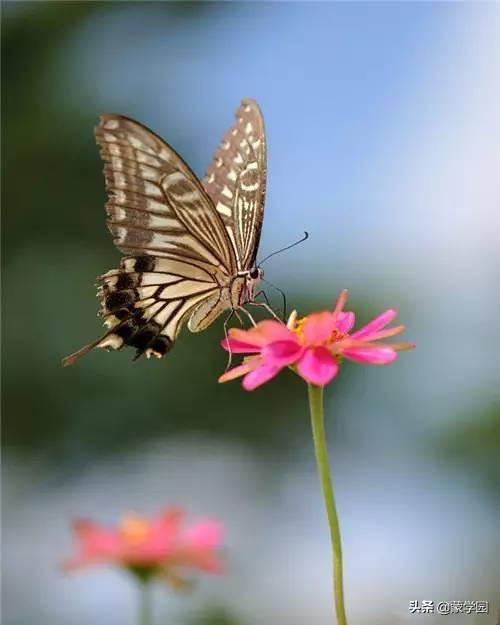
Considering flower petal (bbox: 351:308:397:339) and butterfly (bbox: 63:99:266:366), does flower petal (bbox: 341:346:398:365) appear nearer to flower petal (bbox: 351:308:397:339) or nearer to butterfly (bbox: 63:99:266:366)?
flower petal (bbox: 351:308:397:339)

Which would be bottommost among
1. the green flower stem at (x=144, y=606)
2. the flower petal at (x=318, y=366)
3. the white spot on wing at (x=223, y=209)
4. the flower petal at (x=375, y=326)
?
the green flower stem at (x=144, y=606)

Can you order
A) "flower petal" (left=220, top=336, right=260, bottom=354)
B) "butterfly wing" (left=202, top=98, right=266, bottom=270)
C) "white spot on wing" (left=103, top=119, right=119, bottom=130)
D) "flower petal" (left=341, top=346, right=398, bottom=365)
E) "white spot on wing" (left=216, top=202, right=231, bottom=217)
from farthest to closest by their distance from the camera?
"white spot on wing" (left=216, top=202, right=231, bottom=217) → "butterfly wing" (left=202, top=98, right=266, bottom=270) → "white spot on wing" (left=103, top=119, right=119, bottom=130) → "flower petal" (left=220, top=336, right=260, bottom=354) → "flower petal" (left=341, top=346, right=398, bottom=365)

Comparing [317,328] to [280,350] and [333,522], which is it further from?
[333,522]

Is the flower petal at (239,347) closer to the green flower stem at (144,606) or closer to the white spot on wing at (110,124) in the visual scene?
the green flower stem at (144,606)

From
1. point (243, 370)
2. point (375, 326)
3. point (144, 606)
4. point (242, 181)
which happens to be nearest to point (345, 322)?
point (375, 326)

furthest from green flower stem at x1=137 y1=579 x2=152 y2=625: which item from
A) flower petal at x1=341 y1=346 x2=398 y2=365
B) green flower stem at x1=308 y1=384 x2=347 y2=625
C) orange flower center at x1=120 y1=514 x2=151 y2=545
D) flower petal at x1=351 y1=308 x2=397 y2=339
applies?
flower petal at x1=351 y1=308 x2=397 y2=339

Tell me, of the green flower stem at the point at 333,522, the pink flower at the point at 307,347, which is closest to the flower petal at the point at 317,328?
the pink flower at the point at 307,347

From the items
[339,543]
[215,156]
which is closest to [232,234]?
[215,156]
